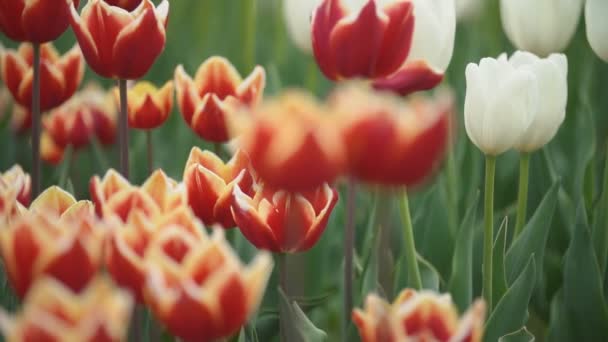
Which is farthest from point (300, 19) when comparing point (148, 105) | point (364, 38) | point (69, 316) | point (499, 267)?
point (69, 316)

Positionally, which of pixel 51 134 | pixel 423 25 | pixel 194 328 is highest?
pixel 423 25

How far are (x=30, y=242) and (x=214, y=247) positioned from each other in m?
0.12

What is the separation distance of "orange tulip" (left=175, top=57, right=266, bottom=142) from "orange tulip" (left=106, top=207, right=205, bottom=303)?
1.42 ft

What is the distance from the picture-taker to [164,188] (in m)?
0.77

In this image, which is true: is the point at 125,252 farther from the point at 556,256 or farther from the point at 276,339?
the point at 556,256

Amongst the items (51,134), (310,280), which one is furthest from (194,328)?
(51,134)

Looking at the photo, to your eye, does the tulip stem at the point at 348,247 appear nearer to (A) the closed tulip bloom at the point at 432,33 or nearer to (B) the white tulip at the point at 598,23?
(A) the closed tulip bloom at the point at 432,33

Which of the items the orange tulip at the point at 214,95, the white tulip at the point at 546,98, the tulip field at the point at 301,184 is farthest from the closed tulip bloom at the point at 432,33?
the orange tulip at the point at 214,95

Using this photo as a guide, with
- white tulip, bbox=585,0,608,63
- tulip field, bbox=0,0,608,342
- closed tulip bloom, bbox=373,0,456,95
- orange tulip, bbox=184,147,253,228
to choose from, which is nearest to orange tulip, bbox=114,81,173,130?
tulip field, bbox=0,0,608,342

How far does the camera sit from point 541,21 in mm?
1304

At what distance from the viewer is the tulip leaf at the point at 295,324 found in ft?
2.76

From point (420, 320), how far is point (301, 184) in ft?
0.56

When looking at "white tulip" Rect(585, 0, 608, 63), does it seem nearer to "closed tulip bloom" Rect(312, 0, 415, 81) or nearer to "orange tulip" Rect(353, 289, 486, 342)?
"closed tulip bloom" Rect(312, 0, 415, 81)

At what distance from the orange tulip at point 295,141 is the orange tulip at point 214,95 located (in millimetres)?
524
